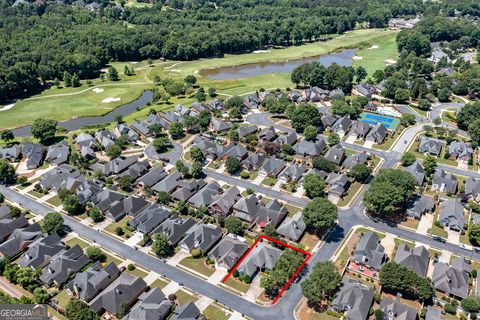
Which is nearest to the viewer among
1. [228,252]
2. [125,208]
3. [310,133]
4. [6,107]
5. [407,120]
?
[228,252]

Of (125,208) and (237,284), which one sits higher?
(125,208)

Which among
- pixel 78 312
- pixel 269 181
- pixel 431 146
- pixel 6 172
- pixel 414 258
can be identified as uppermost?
pixel 6 172

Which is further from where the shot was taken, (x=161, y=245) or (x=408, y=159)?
(x=408, y=159)

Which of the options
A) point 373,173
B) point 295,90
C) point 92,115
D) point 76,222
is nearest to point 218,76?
point 295,90

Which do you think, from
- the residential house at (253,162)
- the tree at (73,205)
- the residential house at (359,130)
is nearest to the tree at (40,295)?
the tree at (73,205)

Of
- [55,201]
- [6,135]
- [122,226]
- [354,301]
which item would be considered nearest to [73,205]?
[55,201]

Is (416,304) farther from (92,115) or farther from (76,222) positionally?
(92,115)

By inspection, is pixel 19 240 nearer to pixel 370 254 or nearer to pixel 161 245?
pixel 161 245
